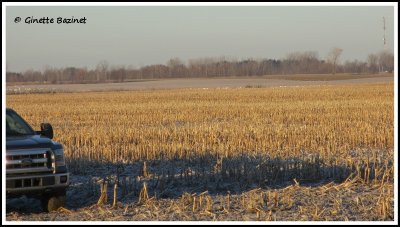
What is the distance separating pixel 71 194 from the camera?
459 inches

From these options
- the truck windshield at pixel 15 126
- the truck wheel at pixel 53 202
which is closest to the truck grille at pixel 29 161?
the truck wheel at pixel 53 202

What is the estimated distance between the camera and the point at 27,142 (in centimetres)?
966

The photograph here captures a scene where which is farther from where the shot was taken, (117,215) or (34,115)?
(34,115)

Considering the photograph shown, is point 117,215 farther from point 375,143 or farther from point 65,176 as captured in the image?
point 375,143

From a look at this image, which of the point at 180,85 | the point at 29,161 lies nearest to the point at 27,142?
the point at 29,161

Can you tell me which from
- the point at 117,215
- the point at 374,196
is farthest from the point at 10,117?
the point at 374,196

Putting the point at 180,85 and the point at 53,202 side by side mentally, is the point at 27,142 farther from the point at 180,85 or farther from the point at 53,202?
the point at 180,85

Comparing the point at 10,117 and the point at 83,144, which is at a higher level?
the point at 10,117

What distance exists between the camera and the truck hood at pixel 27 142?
372 inches

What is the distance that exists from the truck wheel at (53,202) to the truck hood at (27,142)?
752mm

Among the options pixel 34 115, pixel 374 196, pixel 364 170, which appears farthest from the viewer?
pixel 34 115

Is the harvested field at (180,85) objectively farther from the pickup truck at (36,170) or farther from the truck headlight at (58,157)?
the truck headlight at (58,157)

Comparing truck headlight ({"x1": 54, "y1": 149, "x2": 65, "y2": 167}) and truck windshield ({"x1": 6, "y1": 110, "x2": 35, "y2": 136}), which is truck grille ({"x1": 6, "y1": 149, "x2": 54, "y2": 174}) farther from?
truck windshield ({"x1": 6, "y1": 110, "x2": 35, "y2": 136})

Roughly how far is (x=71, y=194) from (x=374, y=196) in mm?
5053
